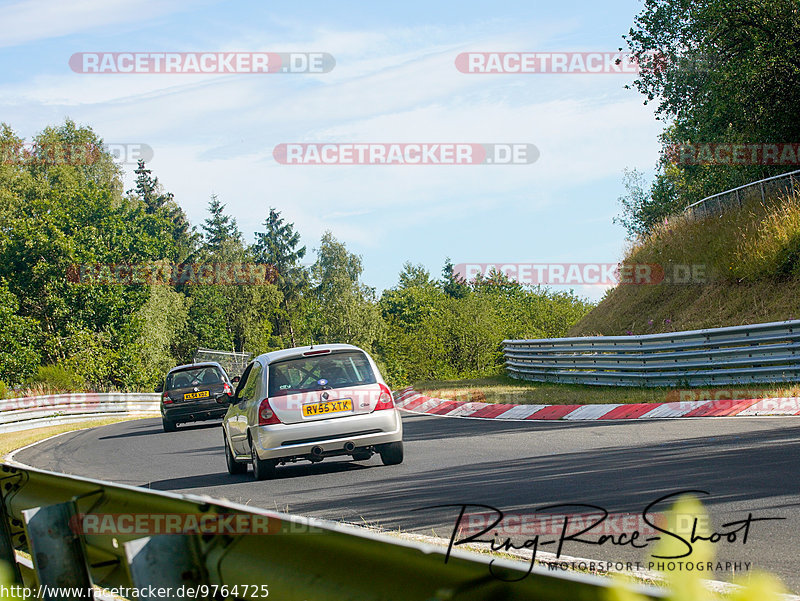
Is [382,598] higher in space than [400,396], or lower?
higher

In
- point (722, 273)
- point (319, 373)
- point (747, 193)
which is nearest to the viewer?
point (319, 373)

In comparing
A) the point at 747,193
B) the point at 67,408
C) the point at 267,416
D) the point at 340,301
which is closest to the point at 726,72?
the point at 747,193

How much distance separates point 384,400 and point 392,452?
66 cm

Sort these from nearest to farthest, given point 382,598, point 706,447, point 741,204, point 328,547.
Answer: point 382,598 → point 328,547 → point 706,447 → point 741,204

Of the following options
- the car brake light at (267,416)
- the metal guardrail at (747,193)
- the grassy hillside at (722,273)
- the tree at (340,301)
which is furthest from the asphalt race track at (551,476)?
the tree at (340,301)

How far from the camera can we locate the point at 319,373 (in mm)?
10961

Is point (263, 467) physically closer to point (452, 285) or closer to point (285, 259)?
point (285, 259)

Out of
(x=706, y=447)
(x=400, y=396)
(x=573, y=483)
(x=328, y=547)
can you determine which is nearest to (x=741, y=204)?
(x=400, y=396)

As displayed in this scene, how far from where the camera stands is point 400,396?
25.0 meters

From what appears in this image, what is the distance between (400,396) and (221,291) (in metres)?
72.6

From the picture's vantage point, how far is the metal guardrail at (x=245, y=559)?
5.97ft

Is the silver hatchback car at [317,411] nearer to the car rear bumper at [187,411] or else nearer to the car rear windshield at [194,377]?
the car rear bumper at [187,411]

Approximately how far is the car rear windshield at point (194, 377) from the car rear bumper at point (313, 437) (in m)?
12.3

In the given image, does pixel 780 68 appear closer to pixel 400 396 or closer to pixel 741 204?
pixel 741 204
